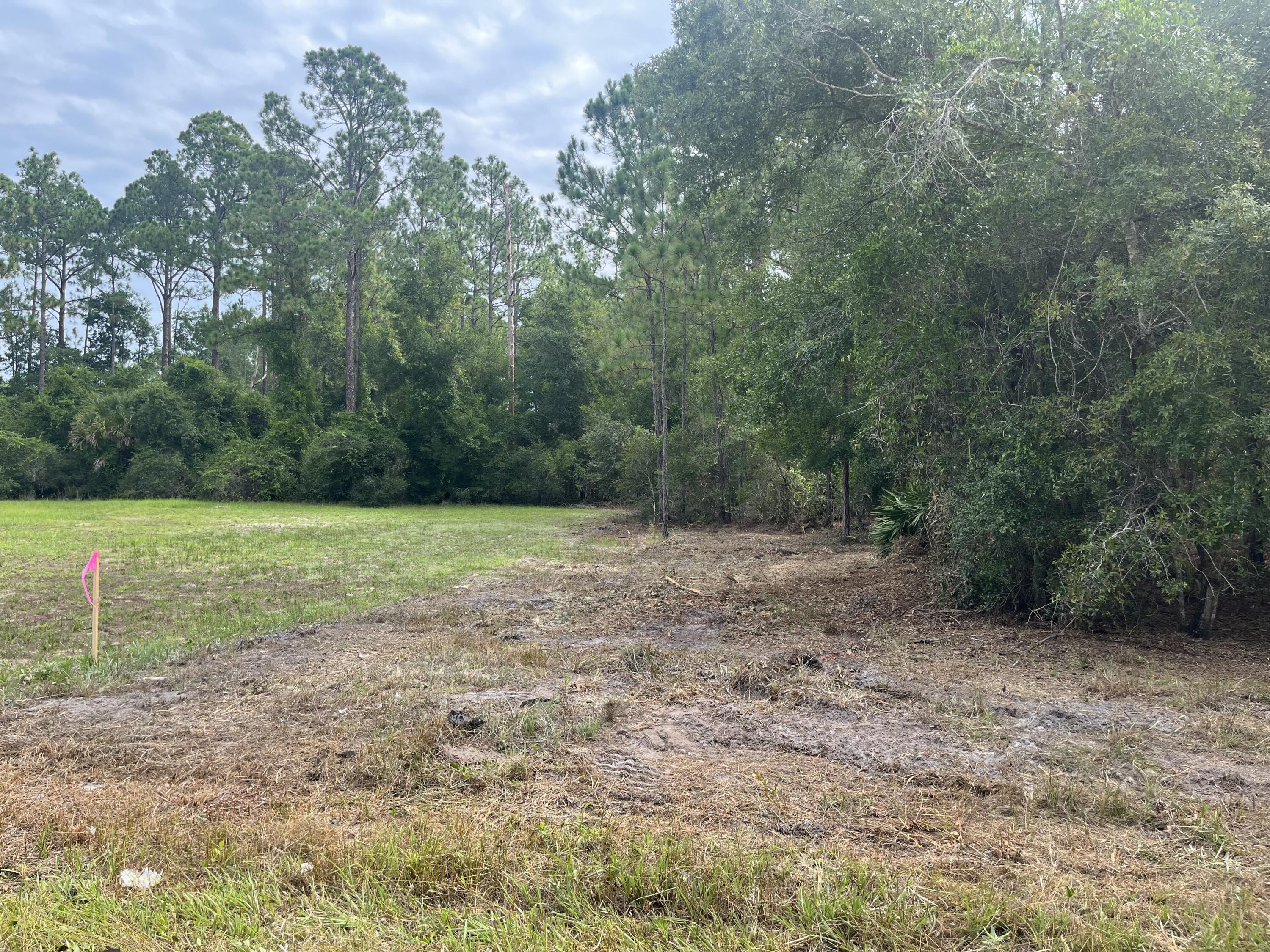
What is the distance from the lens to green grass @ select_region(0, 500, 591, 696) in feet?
22.8

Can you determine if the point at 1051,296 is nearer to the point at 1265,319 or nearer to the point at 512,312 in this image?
the point at 1265,319

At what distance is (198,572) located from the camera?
11805 millimetres

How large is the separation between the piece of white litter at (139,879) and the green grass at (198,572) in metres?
3.35

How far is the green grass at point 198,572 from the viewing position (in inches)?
273

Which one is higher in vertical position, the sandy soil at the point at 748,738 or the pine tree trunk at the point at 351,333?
the pine tree trunk at the point at 351,333

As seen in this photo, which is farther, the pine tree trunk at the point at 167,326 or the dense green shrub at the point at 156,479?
the pine tree trunk at the point at 167,326

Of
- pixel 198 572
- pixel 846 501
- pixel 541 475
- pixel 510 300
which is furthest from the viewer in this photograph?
pixel 510 300

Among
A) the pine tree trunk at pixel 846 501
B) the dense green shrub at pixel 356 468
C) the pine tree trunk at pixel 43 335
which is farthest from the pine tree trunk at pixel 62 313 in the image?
the pine tree trunk at pixel 846 501

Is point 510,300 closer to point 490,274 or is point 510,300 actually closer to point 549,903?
point 490,274

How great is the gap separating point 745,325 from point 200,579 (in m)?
9.86

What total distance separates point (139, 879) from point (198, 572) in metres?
10.2

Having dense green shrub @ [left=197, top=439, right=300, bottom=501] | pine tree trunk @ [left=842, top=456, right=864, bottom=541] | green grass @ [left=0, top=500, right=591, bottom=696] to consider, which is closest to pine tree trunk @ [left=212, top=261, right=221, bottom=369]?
dense green shrub @ [left=197, top=439, right=300, bottom=501]

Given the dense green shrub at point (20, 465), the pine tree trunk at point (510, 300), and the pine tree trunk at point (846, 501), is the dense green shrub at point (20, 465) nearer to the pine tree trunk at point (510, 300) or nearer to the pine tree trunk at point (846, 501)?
the pine tree trunk at point (510, 300)

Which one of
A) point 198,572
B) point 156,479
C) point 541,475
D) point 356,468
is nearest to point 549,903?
point 198,572
